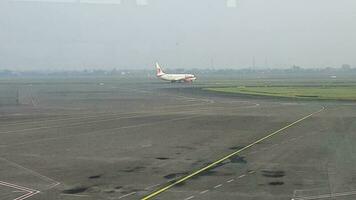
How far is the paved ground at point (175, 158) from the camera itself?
1634 centimetres

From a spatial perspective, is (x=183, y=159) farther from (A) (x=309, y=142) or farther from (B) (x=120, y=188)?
(A) (x=309, y=142)

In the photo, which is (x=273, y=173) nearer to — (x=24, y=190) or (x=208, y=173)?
(x=208, y=173)

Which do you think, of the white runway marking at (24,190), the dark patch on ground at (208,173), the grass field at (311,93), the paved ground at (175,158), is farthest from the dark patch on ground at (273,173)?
the grass field at (311,93)

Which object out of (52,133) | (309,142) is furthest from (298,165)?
(52,133)

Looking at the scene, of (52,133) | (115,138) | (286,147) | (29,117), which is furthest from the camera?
(29,117)

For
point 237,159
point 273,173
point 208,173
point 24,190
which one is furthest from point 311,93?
point 24,190

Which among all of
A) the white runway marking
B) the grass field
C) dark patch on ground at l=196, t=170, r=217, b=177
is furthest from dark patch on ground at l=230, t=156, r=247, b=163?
the grass field

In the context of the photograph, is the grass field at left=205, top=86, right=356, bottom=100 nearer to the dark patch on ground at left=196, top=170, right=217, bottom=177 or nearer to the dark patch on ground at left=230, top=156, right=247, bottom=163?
the dark patch on ground at left=230, top=156, right=247, bottom=163

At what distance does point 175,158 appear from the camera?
894 inches

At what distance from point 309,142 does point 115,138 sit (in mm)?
12426

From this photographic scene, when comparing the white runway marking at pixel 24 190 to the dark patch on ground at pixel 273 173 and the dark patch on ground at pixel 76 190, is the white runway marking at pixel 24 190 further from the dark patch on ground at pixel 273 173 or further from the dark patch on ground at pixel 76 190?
the dark patch on ground at pixel 273 173

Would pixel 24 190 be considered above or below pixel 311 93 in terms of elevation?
above

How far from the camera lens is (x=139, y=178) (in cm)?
1831

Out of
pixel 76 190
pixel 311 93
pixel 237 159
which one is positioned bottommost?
pixel 311 93
